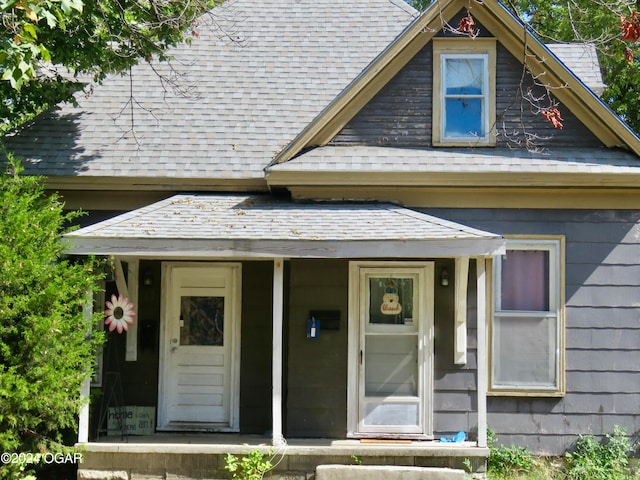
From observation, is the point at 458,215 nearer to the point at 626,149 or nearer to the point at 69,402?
the point at 626,149

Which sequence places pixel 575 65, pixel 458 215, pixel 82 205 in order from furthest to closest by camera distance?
1. pixel 575 65
2. pixel 82 205
3. pixel 458 215

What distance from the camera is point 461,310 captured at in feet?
27.5

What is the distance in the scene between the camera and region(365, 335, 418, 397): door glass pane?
8.66m

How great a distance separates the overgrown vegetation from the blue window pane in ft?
11.6

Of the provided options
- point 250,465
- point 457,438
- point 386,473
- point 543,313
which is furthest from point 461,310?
point 250,465

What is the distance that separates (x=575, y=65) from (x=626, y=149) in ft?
9.05

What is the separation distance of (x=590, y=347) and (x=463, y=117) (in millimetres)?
3077

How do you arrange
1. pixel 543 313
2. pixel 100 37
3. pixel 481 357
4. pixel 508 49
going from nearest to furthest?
1. pixel 481 357
2. pixel 100 37
3. pixel 543 313
4. pixel 508 49

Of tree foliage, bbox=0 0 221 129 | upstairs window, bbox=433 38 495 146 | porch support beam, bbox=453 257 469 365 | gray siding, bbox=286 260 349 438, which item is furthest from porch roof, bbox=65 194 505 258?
tree foliage, bbox=0 0 221 129

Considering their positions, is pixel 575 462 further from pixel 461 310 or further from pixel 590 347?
pixel 461 310

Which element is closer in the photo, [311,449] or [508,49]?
[311,449]

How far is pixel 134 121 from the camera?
1023 centimetres

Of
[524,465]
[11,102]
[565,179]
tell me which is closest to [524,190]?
[565,179]

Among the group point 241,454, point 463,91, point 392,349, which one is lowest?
point 241,454
